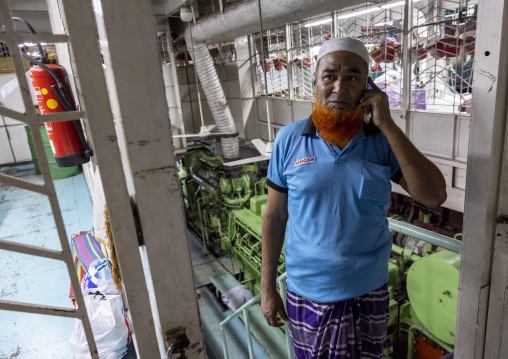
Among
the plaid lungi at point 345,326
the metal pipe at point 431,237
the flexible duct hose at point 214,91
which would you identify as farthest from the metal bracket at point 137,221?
the flexible duct hose at point 214,91

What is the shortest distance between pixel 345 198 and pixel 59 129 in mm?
1299

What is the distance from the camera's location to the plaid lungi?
146 cm

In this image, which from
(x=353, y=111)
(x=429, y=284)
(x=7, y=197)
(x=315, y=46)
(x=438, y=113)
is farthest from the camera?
(x=7, y=197)

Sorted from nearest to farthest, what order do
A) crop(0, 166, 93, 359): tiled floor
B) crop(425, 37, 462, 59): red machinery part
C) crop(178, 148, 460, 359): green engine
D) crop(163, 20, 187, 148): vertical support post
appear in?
crop(178, 148, 460, 359): green engine → crop(0, 166, 93, 359): tiled floor → crop(425, 37, 462, 59): red machinery part → crop(163, 20, 187, 148): vertical support post

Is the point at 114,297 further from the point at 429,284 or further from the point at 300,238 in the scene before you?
the point at 429,284

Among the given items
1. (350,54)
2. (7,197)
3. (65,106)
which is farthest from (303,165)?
(7,197)

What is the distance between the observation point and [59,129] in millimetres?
1585

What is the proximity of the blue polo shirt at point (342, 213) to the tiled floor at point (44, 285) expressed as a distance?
9.42 ft

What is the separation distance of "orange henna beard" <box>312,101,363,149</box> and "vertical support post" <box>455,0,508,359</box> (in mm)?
422

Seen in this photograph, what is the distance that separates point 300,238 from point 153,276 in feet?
2.32

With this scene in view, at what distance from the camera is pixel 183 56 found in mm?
13367

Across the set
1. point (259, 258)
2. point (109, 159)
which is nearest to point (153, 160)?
point (109, 159)

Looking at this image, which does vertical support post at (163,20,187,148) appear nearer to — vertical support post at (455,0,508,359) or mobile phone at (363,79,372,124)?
mobile phone at (363,79,372,124)

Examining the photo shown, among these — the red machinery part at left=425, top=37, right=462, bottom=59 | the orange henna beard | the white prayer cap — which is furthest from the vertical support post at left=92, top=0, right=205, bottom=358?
the red machinery part at left=425, top=37, right=462, bottom=59
